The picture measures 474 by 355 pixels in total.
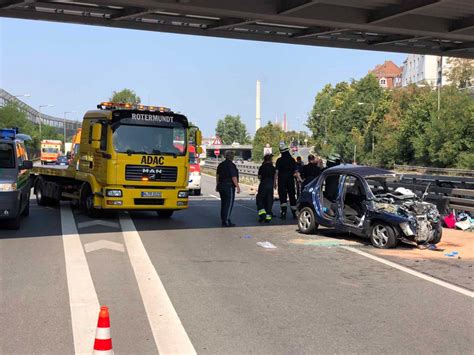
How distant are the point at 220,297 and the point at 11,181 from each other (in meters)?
6.23

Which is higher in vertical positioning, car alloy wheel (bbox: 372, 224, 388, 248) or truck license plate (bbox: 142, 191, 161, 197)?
truck license plate (bbox: 142, 191, 161, 197)

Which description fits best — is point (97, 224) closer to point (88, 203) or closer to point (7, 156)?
point (88, 203)

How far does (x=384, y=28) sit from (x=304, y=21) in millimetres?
2312

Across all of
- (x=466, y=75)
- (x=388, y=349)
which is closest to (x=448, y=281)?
(x=388, y=349)

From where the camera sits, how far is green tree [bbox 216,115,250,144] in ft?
612

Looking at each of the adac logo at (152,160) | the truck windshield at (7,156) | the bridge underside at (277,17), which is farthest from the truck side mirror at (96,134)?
the bridge underside at (277,17)

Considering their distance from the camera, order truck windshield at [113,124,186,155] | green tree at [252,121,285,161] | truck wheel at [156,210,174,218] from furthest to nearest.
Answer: green tree at [252,121,285,161], truck wheel at [156,210,174,218], truck windshield at [113,124,186,155]

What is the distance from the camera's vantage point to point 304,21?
44.3 feet

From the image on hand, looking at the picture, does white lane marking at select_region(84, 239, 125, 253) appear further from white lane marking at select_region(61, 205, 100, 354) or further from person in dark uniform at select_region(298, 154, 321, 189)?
person in dark uniform at select_region(298, 154, 321, 189)

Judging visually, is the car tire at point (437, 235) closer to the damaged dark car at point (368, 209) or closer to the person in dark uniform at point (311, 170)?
the damaged dark car at point (368, 209)

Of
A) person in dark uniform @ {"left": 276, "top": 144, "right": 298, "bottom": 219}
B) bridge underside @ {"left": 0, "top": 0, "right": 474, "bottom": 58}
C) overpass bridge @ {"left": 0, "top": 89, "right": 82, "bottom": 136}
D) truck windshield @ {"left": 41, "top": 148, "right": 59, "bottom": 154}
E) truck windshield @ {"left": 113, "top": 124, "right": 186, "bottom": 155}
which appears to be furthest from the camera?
overpass bridge @ {"left": 0, "top": 89, "right": 82, "bottom": 136}

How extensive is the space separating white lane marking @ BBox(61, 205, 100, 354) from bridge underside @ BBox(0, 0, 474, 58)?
5.30m

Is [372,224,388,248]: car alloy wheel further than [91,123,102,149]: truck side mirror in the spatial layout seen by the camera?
No

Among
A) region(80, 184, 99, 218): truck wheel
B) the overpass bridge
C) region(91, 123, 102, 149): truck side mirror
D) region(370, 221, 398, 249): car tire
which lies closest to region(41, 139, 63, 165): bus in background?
the overpass bridge
